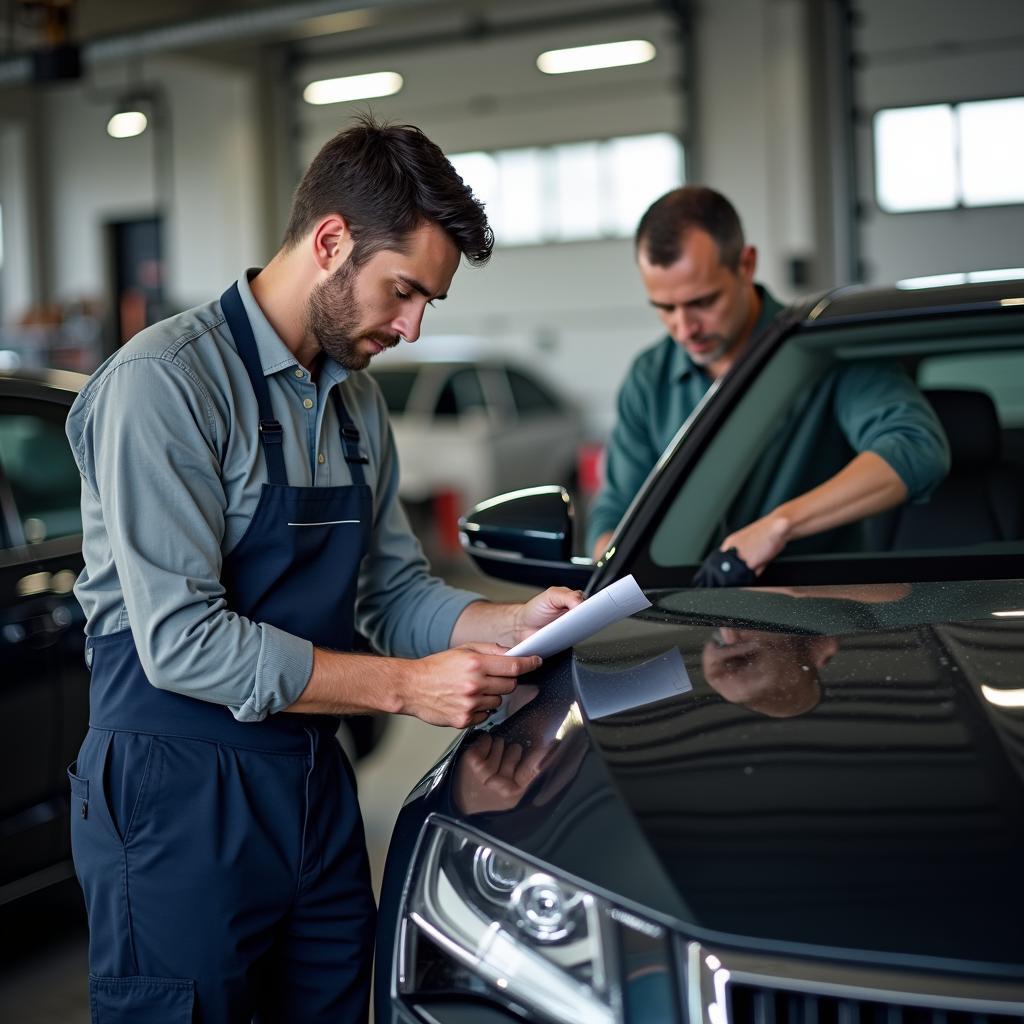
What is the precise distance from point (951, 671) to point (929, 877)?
40 centimetres

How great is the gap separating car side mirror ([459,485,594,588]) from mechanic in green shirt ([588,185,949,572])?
10.7 inches

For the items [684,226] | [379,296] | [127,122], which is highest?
[127,122]

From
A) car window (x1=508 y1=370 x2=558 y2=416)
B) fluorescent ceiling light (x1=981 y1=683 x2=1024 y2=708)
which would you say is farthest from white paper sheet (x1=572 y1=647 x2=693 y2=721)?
car window (x1=508 y1=370 x2=558 y2=416)

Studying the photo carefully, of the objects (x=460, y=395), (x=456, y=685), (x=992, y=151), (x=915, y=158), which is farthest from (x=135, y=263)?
(x=456, y=685)

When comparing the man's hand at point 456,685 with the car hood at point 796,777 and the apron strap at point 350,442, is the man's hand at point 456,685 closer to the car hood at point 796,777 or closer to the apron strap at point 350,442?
the car hood at point 796,777

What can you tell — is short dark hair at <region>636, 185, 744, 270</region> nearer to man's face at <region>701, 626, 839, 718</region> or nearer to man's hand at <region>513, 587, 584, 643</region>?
man's hand at <region>513, 587, 584, 643</region>

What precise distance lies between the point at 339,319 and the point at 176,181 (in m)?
13.7

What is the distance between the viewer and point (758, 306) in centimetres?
297

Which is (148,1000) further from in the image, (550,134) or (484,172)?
(484,172)

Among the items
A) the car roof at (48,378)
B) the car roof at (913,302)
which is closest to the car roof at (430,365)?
the car roof at (48,378)

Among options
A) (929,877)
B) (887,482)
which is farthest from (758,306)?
(929,877)

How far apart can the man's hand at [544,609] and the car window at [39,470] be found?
1.63 metres

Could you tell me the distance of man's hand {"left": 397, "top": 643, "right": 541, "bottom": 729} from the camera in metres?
1.61

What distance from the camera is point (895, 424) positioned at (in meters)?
2.36
